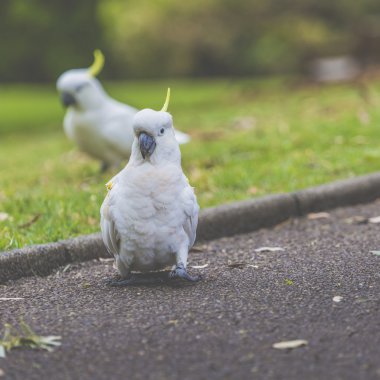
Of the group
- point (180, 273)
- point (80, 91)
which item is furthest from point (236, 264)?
point (80, 91)

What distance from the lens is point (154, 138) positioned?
309 centimetres

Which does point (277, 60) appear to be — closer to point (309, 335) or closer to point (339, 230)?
point (339, 230)

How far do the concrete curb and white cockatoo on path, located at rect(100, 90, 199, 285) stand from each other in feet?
1.95

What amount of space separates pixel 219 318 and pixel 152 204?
0.59 meters

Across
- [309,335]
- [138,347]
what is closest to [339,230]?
[309,335]

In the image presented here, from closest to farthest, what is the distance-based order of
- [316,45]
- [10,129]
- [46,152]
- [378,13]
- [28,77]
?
1. [46,152]
2. [10,129]
3. [316,45]
4. [28,77]
5. [378,13]

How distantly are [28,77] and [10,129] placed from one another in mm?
8439

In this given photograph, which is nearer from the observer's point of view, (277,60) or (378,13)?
(277,60)

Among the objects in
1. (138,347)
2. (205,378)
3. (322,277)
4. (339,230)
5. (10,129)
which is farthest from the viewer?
(10,129)

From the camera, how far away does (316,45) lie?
19.5m

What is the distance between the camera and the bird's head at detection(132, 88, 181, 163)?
304 cm

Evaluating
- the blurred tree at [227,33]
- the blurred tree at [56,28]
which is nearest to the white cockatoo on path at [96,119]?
the blurred tree at [56,28]

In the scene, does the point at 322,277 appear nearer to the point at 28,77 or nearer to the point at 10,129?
the point at 10,129

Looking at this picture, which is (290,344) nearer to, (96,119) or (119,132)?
(119,132)
